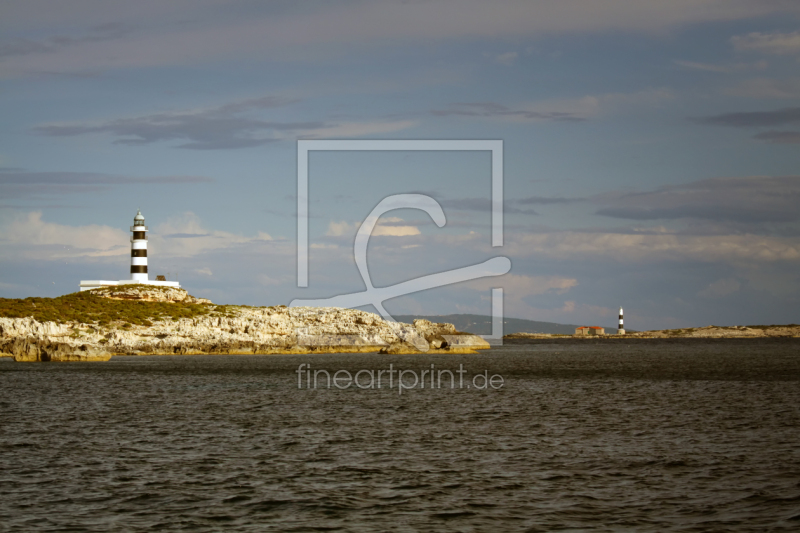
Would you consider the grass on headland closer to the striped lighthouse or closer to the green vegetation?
the green vegetation

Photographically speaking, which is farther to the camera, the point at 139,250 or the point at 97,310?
the point at 139,250

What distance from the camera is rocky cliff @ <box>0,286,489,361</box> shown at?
11269 centimetres

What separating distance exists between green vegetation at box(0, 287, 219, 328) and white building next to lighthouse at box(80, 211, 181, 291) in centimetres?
497

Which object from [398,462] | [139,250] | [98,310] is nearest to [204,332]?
[98,310]

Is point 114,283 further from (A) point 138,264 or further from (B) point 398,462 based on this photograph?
(B) point 398,462

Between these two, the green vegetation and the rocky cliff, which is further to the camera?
the green vegetation

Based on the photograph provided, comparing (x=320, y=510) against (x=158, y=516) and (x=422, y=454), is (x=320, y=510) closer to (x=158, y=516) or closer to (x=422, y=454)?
(x=158, y=516)

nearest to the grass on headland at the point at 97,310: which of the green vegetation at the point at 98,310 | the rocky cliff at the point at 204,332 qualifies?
the green vegetation at the point at 98,310

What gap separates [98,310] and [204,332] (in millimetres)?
18997

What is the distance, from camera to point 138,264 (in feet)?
523

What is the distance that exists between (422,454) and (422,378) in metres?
47.6

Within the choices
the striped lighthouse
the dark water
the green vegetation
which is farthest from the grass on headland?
the dark water

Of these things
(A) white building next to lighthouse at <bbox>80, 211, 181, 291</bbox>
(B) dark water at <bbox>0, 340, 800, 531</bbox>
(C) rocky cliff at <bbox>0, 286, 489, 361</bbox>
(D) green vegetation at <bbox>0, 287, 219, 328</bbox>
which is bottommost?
(B) dark water at <bbox>0, 340, 800, 531</bbox>

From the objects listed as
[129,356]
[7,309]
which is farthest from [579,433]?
[7,309]
